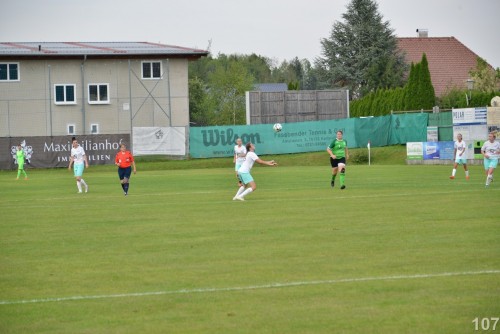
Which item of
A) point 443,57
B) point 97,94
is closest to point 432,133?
point 97,94

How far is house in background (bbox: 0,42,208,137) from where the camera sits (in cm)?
6781

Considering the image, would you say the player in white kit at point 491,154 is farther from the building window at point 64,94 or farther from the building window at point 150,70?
the building window at point 64,94

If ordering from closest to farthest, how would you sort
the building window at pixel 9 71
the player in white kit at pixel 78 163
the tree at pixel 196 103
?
the player in white kit at pixel 78 163, the building window at pixel 9 71, the tree at pixel 196 103

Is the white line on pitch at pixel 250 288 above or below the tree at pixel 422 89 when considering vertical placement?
below

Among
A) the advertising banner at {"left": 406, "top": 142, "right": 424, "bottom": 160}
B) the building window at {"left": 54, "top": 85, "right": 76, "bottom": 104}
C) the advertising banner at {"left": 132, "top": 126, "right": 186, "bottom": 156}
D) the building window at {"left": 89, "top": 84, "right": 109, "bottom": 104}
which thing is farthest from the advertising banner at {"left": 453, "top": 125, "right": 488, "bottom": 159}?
the building window at {"left": 54, "top": 85, "right": 76, "bottom": 104}

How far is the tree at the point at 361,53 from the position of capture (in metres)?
93.6

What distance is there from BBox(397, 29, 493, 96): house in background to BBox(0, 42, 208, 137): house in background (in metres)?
29.3

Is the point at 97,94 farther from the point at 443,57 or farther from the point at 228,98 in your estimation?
the point at 228,98

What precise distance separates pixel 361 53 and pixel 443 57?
27.2 ft

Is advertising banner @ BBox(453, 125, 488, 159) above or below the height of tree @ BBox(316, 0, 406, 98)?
below

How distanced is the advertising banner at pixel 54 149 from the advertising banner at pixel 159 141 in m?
1.24

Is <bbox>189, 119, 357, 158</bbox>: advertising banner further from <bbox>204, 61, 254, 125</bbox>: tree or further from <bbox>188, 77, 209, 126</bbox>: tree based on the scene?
<bbox>188, 77, 209, 126</bbox>: tree

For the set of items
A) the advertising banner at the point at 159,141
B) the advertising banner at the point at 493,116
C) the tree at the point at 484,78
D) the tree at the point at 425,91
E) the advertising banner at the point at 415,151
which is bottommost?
the advertising banner at the point at 415,151

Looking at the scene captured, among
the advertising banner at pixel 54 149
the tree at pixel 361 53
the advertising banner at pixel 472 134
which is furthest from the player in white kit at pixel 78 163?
the tree at pixel 361 53
